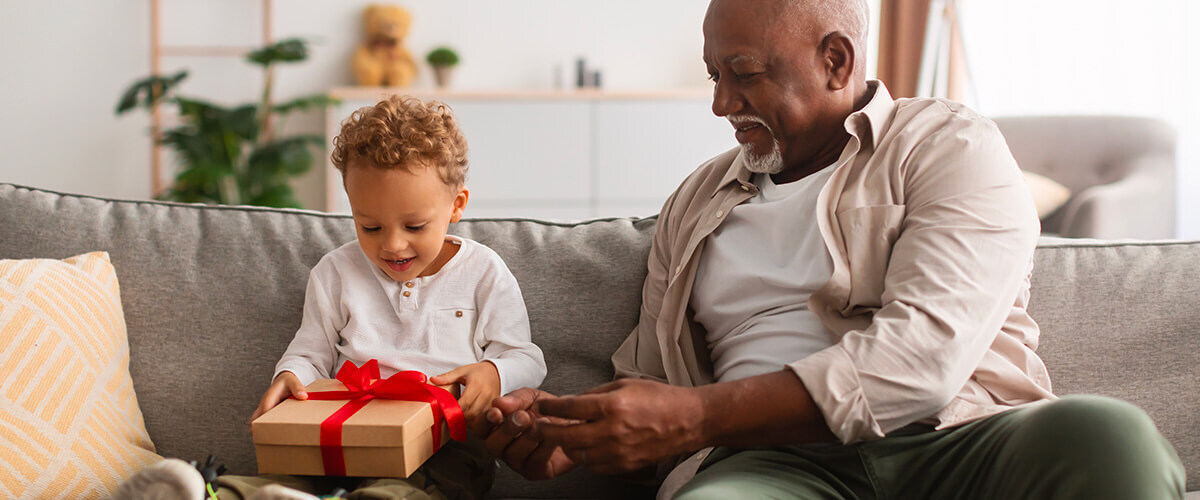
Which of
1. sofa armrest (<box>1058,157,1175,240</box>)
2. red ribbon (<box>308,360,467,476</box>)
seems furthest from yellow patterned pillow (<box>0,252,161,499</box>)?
sofa armrest (<box>1058,157,1175,240</box>)

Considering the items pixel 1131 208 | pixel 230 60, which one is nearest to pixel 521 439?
pixel 1131 208

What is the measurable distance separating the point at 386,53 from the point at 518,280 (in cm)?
369

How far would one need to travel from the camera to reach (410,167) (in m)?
1.24

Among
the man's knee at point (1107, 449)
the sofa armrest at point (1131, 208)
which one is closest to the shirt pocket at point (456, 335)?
the man's knee at point (1107, 449)

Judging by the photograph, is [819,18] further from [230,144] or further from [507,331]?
[230,144]

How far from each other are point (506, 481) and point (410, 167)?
1.75 feet

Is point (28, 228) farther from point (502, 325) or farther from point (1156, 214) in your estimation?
point (1156, 214)

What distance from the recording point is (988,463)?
3.32 ft

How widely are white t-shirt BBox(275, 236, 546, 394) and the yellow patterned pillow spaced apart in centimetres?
26

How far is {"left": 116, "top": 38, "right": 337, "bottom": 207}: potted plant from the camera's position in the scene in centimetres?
409

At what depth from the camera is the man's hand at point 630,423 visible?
97 cm

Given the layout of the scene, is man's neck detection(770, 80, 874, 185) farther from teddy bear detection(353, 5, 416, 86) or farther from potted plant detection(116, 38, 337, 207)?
teddy bear detection(353, 5, 416, 86)

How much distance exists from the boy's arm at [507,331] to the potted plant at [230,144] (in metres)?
3.09

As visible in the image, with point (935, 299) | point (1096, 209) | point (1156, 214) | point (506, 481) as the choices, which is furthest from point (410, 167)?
point (1156, 214)
